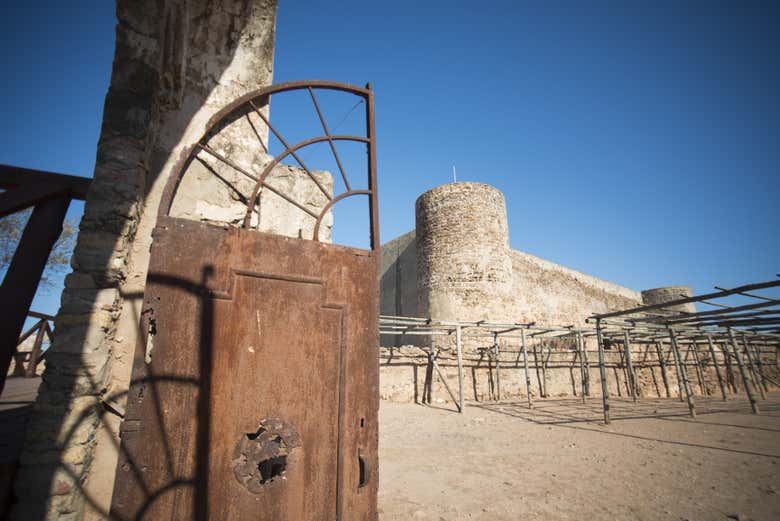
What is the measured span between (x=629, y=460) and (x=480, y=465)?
7.46ft

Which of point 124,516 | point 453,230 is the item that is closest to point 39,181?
point 124,516

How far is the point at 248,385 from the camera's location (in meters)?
1.71

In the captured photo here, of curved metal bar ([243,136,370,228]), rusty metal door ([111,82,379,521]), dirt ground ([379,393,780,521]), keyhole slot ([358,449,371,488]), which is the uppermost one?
curved metal bar ([243,136,370,228])

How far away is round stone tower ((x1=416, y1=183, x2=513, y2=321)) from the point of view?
522 inches

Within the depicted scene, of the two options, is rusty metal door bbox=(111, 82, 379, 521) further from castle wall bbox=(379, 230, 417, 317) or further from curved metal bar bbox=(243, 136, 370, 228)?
castle wall bbox=(379, 230, 417, 317)

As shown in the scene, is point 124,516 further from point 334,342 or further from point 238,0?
point 238,0

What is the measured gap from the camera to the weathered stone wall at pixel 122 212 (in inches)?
67.3

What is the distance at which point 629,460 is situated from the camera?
5129mm

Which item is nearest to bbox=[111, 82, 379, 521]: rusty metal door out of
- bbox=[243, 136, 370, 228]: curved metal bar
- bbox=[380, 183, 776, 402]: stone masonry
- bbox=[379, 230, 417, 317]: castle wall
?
bbox=[243, 136, 370, 228]: curved metal bar

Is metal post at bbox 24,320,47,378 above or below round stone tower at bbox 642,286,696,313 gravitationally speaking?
below

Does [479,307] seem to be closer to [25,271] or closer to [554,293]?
[554,293]

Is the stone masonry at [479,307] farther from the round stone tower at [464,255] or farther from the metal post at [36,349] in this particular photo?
the metal post at [36,349]

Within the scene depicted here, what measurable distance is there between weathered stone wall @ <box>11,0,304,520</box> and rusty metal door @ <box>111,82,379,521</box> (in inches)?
16.8

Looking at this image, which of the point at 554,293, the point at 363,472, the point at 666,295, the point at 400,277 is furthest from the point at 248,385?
the point at 666,295
